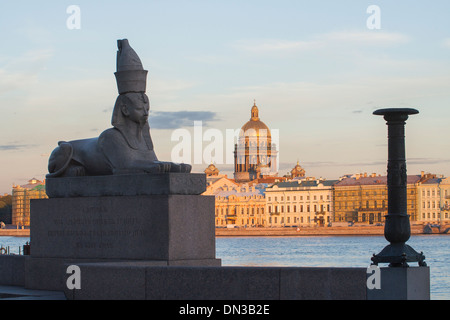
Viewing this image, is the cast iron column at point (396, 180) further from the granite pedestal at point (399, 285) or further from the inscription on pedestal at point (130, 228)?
the inscription on pedestal at point (130, 228)

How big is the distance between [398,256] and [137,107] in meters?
3.37

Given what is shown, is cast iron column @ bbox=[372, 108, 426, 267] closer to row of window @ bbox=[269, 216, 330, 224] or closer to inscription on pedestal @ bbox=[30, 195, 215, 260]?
inscription on pedestal @ bbox=[30, 195, 215, 260]

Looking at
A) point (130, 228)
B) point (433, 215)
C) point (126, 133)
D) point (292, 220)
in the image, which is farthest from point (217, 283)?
point (292, 220)

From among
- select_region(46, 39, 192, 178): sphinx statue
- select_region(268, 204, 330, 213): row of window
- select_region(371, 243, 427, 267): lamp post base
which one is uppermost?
select_region(46, 39, 192, 178): sphinx statue

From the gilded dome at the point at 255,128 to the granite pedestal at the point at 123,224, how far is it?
492 ft

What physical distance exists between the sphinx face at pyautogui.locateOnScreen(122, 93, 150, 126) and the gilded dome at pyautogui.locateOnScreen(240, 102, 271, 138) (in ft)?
491

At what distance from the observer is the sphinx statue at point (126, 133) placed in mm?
9719

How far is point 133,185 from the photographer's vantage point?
9.20m

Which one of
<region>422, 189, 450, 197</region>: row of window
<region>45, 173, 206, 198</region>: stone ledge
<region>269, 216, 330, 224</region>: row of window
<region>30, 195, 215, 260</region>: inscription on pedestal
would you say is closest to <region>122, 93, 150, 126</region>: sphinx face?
<region>45, 173, 206, 198</region>: stone ledge

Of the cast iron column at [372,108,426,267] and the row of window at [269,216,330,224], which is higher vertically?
the cast iron column at [372,108,426,267]

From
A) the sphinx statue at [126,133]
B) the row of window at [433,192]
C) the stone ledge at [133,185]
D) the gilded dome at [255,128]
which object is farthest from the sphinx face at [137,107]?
the gilded dome at [255,128]

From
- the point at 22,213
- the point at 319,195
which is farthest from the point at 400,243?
the point at 22,213

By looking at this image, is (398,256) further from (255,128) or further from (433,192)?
(255,128)

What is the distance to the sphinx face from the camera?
9.77 metres
